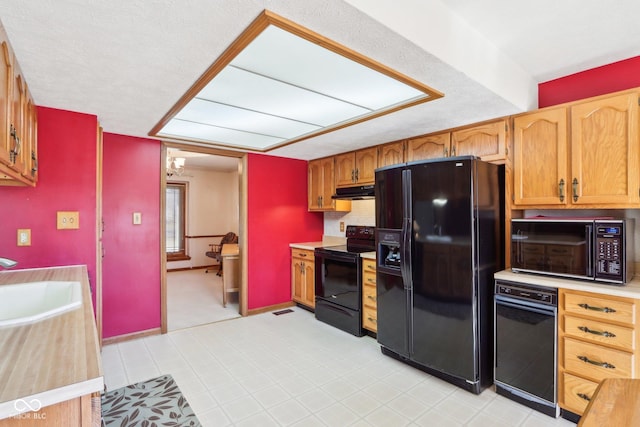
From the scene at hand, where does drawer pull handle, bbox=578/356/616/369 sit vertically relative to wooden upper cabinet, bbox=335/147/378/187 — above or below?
below

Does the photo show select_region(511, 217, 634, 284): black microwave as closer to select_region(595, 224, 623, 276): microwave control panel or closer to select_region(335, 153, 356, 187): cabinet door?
select_region(595, 224, 623, 276): microwave control panel

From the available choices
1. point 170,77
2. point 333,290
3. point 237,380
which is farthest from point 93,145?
point 333,290

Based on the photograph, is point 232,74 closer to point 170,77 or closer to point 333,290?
point 170,77

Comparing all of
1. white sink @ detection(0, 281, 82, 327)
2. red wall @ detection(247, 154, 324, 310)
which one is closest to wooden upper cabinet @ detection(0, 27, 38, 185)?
white sink @ detection(0, 281, 82, 327)

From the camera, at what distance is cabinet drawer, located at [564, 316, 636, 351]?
5.83 feet

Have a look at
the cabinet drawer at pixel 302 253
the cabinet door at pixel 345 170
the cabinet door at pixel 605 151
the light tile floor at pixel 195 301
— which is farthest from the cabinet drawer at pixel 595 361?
the light tile floor at pixel 195 301

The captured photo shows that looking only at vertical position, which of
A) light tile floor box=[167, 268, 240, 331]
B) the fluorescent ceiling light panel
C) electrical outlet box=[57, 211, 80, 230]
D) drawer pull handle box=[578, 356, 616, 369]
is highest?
the fluorescent ceiling light panel

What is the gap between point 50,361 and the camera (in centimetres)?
85

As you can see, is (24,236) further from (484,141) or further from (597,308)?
(597,308)

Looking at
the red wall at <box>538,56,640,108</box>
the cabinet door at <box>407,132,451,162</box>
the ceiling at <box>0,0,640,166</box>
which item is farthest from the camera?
the cabinet door at <box>407,132,451,162</box>

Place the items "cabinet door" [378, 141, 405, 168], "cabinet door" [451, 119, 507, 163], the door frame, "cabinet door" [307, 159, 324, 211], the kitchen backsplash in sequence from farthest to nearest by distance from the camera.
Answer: "cabinet door" [307, 159, 324, 211] < the kitchen backsplash < the door frame < "cabinet door" [378, 141, 405, 168] < "cabinet door" [451, 119, 507, 163]

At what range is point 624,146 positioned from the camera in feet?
6.42

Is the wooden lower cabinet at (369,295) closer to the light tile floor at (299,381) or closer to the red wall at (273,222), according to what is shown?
the light tile floor at (299,381)

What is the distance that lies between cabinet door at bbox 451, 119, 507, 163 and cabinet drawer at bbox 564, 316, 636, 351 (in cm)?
126
